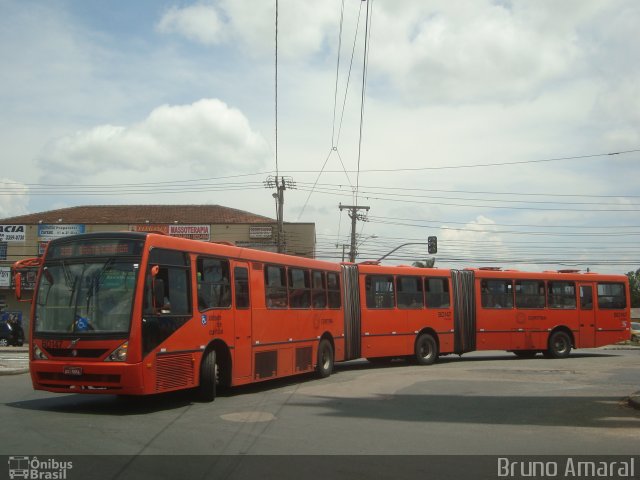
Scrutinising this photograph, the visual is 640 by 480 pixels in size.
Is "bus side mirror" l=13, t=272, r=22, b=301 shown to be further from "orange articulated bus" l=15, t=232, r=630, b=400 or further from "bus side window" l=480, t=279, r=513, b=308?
"bus side window" l=480, t=279, r=513, b=308

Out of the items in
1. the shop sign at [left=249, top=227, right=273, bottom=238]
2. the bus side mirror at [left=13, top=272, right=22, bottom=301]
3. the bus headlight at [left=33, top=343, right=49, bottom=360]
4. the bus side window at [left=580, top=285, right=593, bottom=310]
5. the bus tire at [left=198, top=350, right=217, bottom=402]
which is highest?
the shop sign at [left=249, top=227, right=273, bottom=238]

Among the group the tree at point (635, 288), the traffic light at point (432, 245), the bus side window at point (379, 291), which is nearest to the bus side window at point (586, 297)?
the bus side window at point (379, 291)

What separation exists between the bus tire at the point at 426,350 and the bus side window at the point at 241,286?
902cm

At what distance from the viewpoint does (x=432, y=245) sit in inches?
1489

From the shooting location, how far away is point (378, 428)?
31.8ft

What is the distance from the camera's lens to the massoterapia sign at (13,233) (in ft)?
160

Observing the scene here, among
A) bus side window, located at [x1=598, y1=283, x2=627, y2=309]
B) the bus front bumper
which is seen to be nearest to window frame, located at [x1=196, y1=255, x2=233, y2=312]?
the bus front bumper

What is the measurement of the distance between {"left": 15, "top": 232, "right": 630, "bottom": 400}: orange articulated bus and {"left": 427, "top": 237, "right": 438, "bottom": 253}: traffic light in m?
13.7

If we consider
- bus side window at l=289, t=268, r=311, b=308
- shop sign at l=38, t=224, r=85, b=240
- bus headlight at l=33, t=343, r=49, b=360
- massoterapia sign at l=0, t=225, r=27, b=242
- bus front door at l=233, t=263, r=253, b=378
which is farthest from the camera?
massoterapia sign at l=0, t=225, r=27, b=242

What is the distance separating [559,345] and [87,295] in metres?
18.8

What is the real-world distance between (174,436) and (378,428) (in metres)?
2.91
